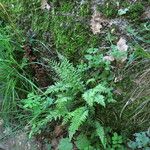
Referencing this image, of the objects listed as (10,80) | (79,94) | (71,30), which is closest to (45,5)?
(71,30)

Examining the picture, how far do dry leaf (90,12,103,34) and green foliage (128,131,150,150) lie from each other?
115 cm

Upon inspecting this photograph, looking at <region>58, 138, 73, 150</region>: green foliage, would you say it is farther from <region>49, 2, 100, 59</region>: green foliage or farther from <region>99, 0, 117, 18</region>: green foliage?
<region>99, 0, 117, 18</region>: green foliage

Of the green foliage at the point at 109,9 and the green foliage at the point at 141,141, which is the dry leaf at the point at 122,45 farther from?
the green foliage at the point at 141,141

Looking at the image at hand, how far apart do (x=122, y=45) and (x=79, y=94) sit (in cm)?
63

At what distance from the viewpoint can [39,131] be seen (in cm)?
360

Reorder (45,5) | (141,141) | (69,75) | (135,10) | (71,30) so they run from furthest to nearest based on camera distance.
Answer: (45,5), (71,30), (135,10), (69,75), (141,141)

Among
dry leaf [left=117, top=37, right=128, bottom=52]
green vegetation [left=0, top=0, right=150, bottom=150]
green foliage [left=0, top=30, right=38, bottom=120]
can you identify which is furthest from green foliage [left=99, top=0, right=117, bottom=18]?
green foliage [left=0, top=30, right=38, bottom=120]

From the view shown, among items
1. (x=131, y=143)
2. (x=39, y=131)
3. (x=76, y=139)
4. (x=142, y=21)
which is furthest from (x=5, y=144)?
(x=142, y=21)

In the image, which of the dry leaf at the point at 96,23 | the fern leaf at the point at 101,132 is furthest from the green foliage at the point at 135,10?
the fern leaf at the point at 101,132

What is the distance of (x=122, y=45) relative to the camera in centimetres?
347

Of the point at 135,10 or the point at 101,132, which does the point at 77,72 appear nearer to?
the point at 101,132

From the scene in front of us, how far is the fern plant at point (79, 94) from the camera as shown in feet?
10.5

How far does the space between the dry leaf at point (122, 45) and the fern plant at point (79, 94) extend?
0.66 feet

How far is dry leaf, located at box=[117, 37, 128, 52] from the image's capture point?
11.3 feet
